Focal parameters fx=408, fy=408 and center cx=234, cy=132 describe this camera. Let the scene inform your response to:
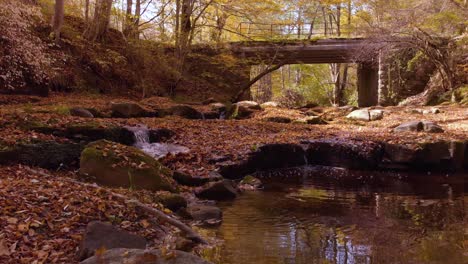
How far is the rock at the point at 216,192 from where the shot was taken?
724 cm

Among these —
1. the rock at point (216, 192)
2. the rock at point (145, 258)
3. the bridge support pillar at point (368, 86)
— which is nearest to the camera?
the rock at point (145, 258)

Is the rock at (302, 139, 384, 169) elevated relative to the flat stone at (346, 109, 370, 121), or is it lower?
lower

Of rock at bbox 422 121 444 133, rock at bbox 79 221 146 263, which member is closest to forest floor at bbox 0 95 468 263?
→ rock at bbox 79 221 146 263

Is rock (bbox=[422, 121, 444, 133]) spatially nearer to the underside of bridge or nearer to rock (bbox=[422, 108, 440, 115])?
rock (bbox=[422, 108, 440, 115])

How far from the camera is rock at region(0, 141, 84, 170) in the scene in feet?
22.8

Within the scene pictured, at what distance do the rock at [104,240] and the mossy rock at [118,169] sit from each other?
7.82ft

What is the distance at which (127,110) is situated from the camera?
43.7ft

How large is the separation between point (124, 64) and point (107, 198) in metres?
14.5

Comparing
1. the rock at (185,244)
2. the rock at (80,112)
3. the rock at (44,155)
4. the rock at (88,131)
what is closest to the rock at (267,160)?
the rock at (88,131)

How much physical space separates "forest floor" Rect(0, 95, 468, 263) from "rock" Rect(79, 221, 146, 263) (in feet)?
0.66

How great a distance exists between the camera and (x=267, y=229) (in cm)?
552

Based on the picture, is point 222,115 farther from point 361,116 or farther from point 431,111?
point 431,111

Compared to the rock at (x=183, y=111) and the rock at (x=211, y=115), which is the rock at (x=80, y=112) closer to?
the rock at (x=183, y=111)

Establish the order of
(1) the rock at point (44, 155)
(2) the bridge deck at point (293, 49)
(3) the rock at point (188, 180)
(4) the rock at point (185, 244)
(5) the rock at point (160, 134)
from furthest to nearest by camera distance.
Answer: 1. (2) the bridge deck at point (293, 49)
2. (5) the rock at point (160, 134)
3. (3) the rock at point (188, 180)
4. (1) the rock at point (44, 155)
5. (4) the rock at point (185, 244)
